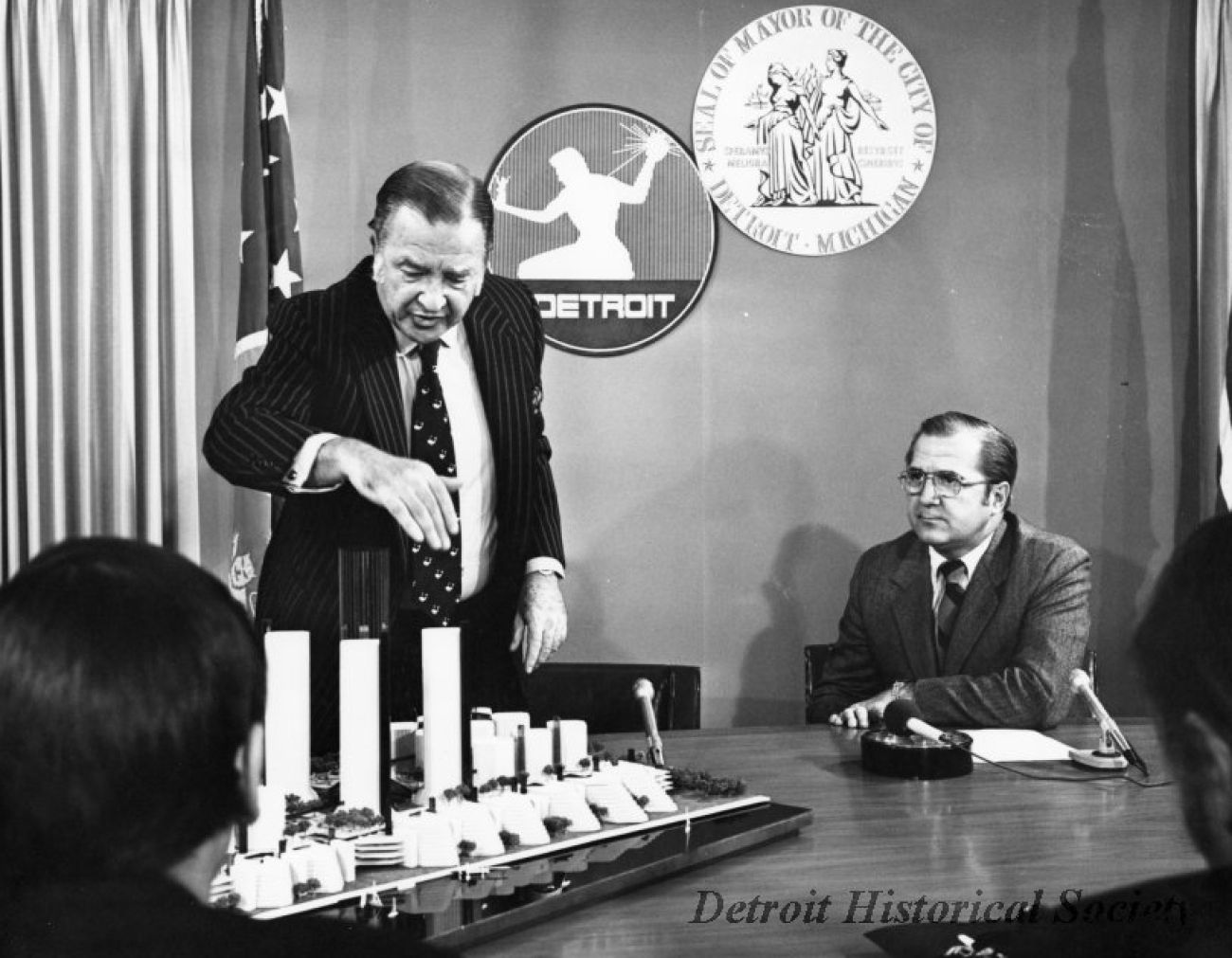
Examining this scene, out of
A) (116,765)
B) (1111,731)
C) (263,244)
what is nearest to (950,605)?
(1111,731)

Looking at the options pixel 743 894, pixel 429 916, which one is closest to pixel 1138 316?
pixel 743 894

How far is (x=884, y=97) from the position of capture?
15.2ft

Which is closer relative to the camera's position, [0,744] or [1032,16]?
[0,744]

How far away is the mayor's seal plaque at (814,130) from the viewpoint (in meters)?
4.59

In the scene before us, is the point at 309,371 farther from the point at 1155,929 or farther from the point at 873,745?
the point at 1155,929

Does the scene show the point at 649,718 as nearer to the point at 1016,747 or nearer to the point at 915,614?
the point at 1016,747

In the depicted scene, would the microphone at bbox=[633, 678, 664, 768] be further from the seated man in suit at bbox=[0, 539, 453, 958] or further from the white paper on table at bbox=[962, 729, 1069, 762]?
the seated man in suit at bbox=[0, 539, 453, 958]

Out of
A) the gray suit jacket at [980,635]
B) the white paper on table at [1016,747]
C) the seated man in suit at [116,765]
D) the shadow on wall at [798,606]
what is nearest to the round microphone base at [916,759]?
the white paper on table at [1016,747]

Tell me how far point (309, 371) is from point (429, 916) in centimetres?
175

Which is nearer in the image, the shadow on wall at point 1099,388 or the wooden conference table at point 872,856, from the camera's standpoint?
the wooden conference table at point 872,856

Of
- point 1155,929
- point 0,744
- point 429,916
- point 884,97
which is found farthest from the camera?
point 884,97

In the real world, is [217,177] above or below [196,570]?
above

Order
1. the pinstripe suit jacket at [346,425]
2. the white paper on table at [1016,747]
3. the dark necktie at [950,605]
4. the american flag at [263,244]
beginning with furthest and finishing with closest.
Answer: the american flag at [263,244] < the dark necktie at [950,605] < the pinstripe suit jacket at [346,425] < the white paper on table at [1016,747]

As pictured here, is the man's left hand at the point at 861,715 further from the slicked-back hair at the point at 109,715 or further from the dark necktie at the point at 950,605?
the slicked-back hair at the point at 109,715
